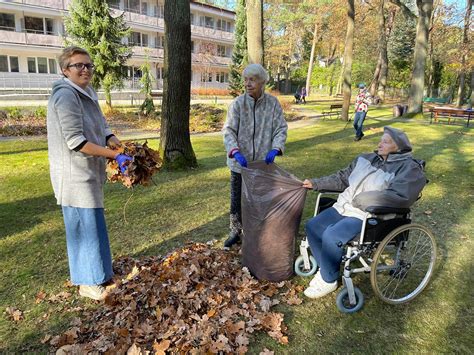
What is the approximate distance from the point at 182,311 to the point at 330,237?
4.25ft

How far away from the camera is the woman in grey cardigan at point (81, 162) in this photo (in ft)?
8.66

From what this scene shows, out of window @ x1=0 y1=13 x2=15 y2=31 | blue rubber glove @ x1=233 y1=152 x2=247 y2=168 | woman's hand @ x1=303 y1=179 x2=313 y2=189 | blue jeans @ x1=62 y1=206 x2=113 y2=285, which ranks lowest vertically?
blue jeans @ x1=62 y1=206 x2=113 y2=285

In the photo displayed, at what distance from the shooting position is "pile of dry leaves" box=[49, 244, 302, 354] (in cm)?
252

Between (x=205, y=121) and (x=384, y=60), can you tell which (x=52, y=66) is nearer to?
(x=205, y=121)

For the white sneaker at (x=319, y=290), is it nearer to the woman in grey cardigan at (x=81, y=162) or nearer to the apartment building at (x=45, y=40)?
the woman in grey cardigan at (x=81, y=162)

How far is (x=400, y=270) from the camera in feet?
10.9

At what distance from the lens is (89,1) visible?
58.9 feet

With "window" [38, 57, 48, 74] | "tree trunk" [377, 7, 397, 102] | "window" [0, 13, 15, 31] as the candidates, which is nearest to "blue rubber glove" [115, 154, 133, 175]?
"tree trunk" [377, 7, 397, 102]

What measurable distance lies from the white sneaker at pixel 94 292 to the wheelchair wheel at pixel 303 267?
174cm

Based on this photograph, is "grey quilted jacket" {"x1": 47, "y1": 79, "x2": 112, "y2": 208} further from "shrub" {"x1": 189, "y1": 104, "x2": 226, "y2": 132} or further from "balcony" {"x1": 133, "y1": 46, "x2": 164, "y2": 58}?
"balcony" {"x1": 133, "y1": 46, "x2": 164, "y2": 58}

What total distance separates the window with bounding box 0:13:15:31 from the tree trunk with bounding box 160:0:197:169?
26984 millimetres

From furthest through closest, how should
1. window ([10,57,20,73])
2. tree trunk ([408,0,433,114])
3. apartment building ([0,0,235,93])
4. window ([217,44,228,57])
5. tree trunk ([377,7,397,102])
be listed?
window ([217,44,228,57])
tree trunk ([377,7,397,102])
window ([10,57,20,73])
apartment building ([0,0,235,93])
tree trunk ([408,0,433,114])

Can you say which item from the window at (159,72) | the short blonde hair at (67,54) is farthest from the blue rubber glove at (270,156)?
the window at (159,72)

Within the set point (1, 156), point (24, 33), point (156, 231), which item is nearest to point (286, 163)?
point (156, 231)
